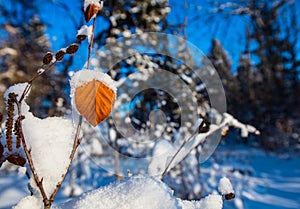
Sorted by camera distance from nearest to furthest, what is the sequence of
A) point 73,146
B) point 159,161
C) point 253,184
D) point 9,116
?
point 9,116 < point 73,146 < point 159,161 < point 253,184

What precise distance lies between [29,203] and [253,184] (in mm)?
4388

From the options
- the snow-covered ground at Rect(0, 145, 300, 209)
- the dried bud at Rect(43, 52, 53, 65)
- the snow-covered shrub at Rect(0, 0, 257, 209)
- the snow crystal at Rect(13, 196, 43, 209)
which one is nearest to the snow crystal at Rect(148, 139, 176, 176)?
the snow-covered shrub at Rect(0, 0, 257, 209)

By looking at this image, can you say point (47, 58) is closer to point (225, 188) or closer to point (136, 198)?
point (136, 198)

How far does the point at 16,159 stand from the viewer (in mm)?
442

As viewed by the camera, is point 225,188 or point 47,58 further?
point 225,188

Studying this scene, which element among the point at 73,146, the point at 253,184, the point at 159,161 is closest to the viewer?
the point at 73,146

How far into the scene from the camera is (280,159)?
7156 millimetres

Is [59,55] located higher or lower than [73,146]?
higher

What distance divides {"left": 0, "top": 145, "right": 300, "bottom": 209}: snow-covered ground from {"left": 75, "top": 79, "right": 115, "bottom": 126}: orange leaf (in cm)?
136

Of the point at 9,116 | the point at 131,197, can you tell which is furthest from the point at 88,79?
the point at 131,197

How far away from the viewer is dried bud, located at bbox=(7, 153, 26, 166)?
437mm

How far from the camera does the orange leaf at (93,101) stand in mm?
371

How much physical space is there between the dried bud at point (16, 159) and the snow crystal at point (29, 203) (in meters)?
0.07

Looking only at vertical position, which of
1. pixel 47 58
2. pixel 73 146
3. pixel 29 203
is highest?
pixel 47 58
